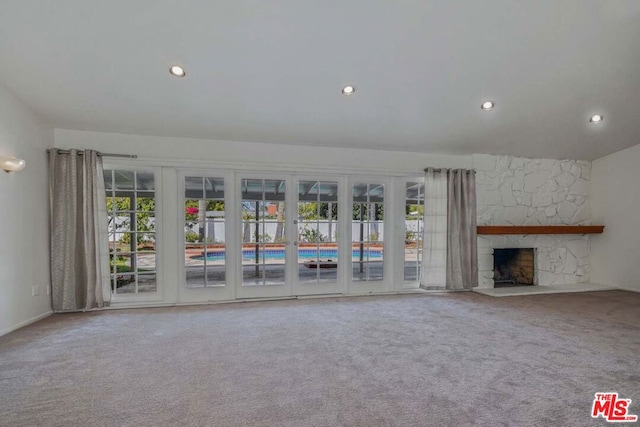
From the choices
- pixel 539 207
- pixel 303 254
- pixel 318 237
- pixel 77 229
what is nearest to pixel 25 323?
pixel 77 229

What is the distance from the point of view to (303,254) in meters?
4.87

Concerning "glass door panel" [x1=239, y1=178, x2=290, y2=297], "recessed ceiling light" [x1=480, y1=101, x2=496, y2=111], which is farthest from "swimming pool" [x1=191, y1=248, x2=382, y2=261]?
"recessed ceiling light" [x1=480, y1=101, x2=496, y2=111]

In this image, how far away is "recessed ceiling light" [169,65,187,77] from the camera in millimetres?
3119

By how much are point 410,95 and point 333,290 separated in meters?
2.93

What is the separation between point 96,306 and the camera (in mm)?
4055

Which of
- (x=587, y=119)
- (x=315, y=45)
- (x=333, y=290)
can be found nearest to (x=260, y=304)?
(x=333, y=290)

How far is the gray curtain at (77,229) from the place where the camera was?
3.90m

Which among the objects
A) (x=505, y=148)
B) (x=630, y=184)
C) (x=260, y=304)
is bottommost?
(x=260, y=304)

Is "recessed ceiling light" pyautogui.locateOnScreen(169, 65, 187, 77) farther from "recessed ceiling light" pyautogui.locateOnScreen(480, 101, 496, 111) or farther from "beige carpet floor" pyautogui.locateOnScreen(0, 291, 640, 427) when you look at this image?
"recessed ceiling light" pyautogui.locateOnScreen(480, 101, 496, 111)

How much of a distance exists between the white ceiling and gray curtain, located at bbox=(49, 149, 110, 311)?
1.71 ft

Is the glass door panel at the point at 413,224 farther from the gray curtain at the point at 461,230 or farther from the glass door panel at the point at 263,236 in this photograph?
the glass door panel at the point at 263,236

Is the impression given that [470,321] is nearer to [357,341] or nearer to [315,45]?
[357,341]

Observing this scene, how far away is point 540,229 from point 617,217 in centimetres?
152

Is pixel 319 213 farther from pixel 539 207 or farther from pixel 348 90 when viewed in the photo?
pixel 539 207
